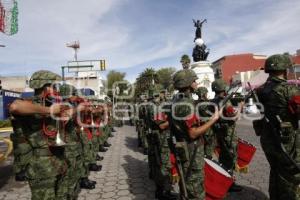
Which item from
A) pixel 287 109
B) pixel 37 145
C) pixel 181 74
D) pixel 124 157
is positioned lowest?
pixel 124 157

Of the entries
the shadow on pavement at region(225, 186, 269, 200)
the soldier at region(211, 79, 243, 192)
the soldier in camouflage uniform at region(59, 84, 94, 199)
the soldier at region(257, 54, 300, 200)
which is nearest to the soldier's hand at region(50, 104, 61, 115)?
the soldier in camouflage uniform at region(59, 84, 94, 199)

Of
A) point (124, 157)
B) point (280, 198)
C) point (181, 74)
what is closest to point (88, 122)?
point (124, 157)

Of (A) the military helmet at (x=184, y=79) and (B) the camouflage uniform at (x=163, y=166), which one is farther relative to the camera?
(B) the camouflage uniform at (x=163, y=166)

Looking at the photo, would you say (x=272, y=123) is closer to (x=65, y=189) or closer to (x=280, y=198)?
(x=280, y=198)

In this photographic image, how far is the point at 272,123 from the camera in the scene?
406 centimetres

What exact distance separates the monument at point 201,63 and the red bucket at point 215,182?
18270mm

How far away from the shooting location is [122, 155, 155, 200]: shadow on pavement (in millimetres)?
6277

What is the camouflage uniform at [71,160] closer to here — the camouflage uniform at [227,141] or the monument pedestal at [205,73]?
the camouflage uniform at [227,141]

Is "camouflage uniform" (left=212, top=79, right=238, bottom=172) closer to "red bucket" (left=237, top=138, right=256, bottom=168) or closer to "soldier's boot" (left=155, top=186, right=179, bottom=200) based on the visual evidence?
"red bucket" (left=237, top=138, right=256, bottom=168)

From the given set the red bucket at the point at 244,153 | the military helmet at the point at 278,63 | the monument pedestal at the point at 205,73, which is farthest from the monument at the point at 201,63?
the military helmet at the point at 278,63

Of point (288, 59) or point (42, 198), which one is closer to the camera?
point (42, 198)

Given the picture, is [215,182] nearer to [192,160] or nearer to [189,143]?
[192,160]

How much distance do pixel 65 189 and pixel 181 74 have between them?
2.01m

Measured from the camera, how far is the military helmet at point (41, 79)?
3674mm
